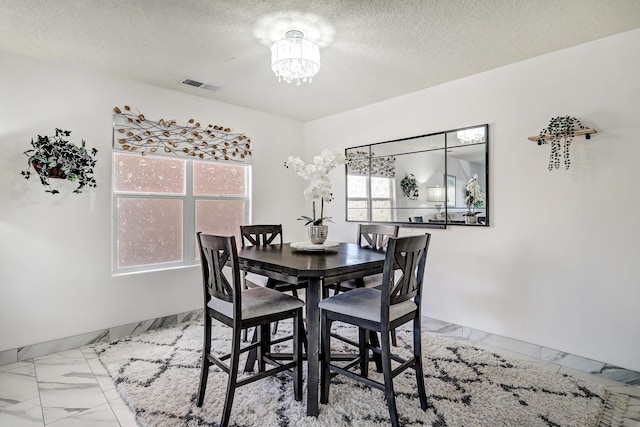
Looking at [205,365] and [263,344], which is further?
[263,344]

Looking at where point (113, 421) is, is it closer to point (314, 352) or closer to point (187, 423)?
point (187, 423)

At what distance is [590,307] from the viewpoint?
99.3 inches

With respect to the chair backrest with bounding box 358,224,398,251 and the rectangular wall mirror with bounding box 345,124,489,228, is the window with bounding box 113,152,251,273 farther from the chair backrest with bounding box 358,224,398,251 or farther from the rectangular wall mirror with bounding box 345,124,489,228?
the chair backrest with bounding box 358,224,398,251

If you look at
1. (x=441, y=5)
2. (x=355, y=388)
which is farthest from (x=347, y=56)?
(x=355, y=388)

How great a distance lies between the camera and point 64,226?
290cm

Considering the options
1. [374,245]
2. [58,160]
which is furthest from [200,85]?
[374,245]

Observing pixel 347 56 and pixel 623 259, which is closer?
pixel 623 259

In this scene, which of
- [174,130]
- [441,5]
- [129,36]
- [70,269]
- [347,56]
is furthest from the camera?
[174,130]

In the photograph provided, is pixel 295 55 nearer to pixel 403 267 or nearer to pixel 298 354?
pixel 403 267

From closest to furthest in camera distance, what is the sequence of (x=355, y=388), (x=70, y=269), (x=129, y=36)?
(x=355, y=388), (x=129, y=36), (x=70, y=269)

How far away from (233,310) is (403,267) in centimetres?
96

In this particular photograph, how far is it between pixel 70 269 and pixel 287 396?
2154 mm

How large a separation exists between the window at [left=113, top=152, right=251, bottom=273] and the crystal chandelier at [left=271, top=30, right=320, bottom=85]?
6.00 feet

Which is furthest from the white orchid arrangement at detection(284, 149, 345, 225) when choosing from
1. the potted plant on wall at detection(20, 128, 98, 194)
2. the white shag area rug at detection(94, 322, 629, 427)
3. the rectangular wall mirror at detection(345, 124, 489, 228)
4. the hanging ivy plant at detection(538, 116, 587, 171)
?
the potted plant on wall at detection(20, 128, 98, 194)
